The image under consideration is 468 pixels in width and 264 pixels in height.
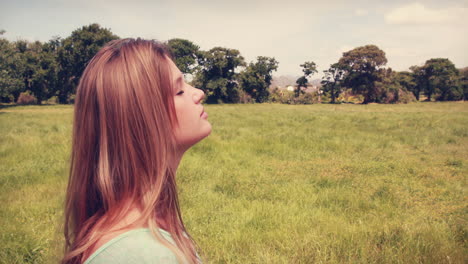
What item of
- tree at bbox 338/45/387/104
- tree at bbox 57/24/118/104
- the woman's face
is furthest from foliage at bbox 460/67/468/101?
the woman's face

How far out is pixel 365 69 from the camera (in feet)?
145

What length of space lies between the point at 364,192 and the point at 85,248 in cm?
567

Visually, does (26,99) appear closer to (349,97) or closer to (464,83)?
(349,97)

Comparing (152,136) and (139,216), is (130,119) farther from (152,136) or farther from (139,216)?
(139,216)

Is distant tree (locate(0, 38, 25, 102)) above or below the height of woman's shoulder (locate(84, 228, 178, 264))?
above

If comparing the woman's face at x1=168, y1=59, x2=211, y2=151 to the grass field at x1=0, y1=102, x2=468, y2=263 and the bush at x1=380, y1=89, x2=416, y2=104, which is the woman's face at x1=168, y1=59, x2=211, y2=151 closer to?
the grass field at x1=0, y1=102, x2=468, y2=263

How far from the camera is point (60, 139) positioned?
32.4ft

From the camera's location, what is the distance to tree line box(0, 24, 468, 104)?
1572 inches

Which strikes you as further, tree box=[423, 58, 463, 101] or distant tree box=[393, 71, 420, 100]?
distant tree box=[393, 71, 420, 100]

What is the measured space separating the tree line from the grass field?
35.0 metres

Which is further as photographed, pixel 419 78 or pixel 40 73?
pixel 419 78

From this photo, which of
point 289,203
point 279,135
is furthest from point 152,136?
point 279,135

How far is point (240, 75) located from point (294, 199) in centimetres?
4359

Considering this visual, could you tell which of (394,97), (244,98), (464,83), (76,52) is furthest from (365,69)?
(76,52)
